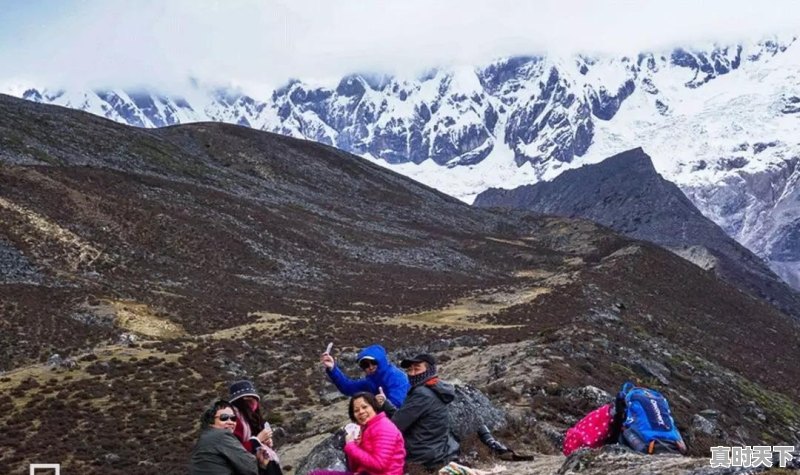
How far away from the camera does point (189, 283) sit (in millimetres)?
55469

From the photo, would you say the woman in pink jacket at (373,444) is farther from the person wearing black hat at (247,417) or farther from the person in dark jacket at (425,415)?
the person in dark jacket at (425,415)

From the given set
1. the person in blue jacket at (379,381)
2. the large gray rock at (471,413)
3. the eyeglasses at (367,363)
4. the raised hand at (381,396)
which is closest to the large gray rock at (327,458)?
the person in blue jacket at (379,381)

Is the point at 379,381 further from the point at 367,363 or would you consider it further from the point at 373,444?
the point at 373,444

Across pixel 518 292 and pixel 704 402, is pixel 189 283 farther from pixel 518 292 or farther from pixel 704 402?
pixel 704 402

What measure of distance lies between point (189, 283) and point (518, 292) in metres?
30.5

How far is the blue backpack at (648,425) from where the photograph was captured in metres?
11.5

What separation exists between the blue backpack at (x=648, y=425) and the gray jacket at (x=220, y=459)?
6.97 meters

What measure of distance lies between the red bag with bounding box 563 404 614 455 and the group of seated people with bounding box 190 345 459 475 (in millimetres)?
2555

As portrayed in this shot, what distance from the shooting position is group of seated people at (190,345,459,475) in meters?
7.97

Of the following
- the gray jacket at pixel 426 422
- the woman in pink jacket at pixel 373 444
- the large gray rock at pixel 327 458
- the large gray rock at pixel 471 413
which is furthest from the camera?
the large gray rock at pixel 471 413

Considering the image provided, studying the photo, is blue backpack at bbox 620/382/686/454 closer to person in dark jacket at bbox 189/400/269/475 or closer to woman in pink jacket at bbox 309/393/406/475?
woman in pink jacket at bbox 309/393/406/475

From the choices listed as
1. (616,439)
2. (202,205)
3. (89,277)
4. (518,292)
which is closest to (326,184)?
(202,205)

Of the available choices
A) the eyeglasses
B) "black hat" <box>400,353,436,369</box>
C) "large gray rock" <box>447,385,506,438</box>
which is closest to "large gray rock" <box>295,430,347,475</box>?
the eyeglasses

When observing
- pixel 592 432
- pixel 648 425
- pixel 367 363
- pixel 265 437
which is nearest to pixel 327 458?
pixel 367 363
